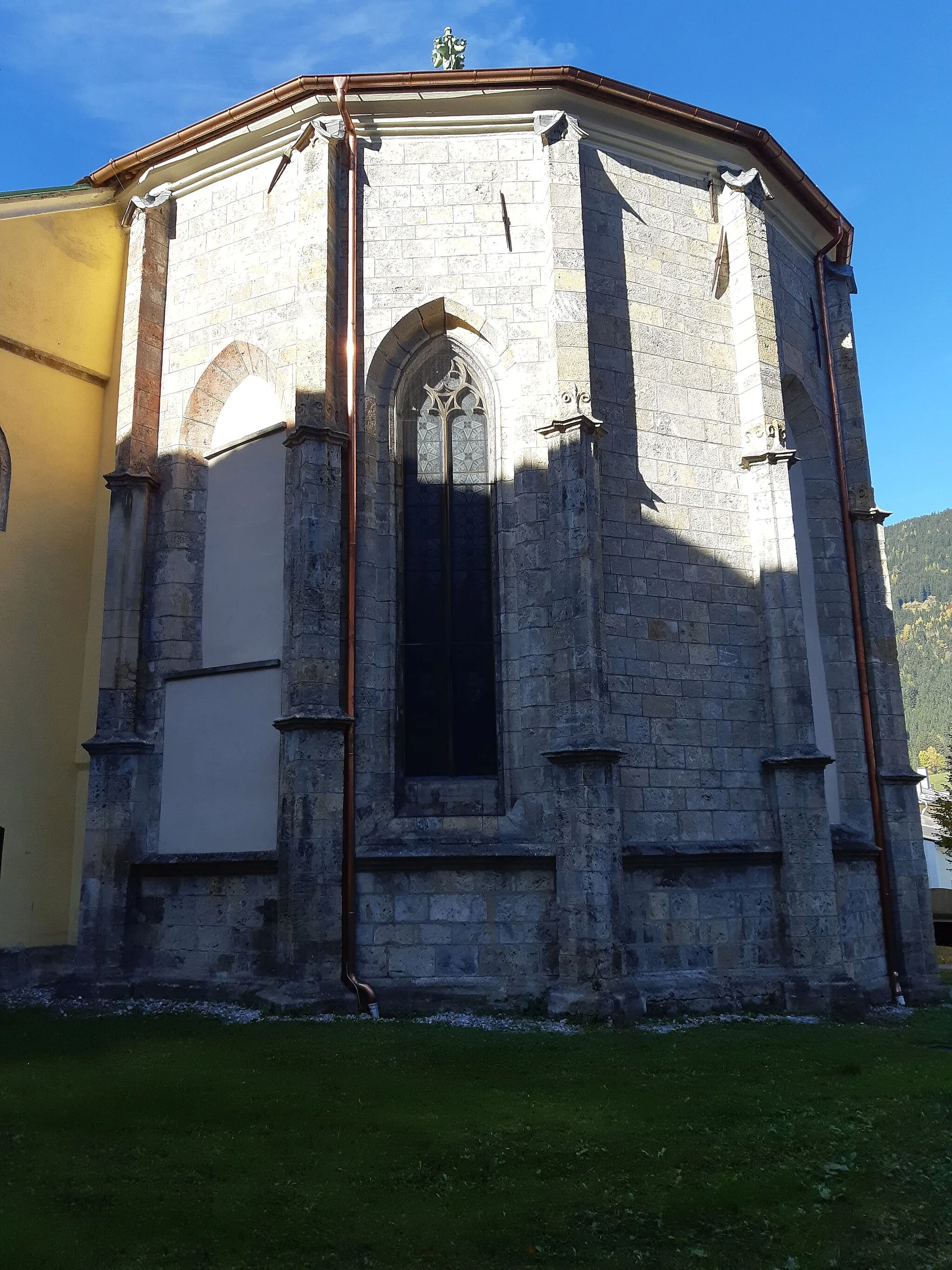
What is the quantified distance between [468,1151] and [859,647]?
895 cm

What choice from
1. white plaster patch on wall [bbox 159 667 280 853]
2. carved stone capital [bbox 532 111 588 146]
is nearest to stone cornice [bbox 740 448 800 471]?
carved stone capital [bbox 532 111 588 146]

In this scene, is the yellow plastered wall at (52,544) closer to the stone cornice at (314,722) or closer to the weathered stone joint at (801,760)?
the stone cornice at (314,722)

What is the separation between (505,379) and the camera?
35.7 feet

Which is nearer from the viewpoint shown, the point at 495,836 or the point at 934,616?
the point at 495,836

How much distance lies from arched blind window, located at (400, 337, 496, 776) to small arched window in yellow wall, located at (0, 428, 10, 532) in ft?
15.2

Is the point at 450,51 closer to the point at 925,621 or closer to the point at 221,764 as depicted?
the point at 221,764

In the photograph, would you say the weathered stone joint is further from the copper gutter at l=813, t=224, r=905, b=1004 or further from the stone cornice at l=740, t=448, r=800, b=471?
the stone cornice at l=740, t=448, r=800, b=471

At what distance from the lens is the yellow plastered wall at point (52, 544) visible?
11.3 meters

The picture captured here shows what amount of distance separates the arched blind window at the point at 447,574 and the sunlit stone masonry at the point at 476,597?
4cm

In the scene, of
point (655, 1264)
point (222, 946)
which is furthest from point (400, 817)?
point (655, 1264)

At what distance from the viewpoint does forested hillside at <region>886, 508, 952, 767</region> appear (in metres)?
108

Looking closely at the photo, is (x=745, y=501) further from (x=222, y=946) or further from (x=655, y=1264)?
(x=655, y=1264)

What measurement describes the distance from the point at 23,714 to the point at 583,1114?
8153 mm

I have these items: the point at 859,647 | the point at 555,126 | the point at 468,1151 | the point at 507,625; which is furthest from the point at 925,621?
the point at 468,1151
